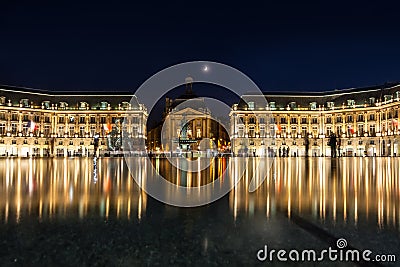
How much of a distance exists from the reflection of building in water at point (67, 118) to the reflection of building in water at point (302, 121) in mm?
24493

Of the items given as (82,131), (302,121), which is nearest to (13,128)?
(82,131)

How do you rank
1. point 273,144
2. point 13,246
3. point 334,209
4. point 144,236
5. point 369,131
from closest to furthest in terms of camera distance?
1. point 13,246
2. point 144,236
3. point 334,209
4. point 369,131
5. point 273,144

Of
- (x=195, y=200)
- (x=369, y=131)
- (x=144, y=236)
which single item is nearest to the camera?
(x=144, y=236)

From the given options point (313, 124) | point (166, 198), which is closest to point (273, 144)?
point (313, 124)

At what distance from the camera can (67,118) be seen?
330 ft

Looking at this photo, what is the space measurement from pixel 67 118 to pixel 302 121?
175 feet

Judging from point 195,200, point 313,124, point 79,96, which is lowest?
point 195,200

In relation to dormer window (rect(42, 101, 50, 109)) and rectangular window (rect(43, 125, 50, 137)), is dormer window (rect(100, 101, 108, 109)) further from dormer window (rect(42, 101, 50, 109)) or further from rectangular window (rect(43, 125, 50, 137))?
rectangular window (rect(43, 125, 50, 137))

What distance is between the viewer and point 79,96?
102 metres

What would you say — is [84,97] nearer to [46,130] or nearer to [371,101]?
[46,130]

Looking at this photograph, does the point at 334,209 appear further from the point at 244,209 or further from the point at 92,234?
the point at 92,234

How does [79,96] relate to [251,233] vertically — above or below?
above

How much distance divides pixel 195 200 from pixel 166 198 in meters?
0.63

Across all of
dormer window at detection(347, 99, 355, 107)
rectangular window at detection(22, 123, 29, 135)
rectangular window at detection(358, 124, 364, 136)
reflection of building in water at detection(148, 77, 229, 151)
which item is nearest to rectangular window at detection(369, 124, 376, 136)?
rectangular window at detection(358, 124, 364, 136)
